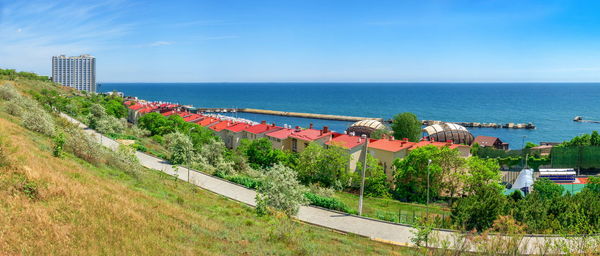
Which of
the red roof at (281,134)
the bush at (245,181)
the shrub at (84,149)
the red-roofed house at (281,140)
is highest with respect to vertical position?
the shrub at (84,149)

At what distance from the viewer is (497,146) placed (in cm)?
7400

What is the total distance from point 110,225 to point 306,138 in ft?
119

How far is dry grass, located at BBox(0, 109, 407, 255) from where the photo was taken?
1191cm

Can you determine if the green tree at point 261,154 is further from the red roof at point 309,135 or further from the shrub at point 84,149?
the shrub at point 84,149

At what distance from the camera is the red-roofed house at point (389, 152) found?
4369cm

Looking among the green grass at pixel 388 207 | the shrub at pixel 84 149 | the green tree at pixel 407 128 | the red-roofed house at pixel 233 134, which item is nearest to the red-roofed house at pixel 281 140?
the red-roofed house at pixel 233 134

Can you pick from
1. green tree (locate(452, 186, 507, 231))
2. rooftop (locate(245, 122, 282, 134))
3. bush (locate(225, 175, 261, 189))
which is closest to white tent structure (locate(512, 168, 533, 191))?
green tree (locate(452, 186, 507, 231))

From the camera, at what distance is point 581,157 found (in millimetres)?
49219

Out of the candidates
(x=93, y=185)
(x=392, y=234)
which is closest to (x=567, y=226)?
(x=392, y=234)

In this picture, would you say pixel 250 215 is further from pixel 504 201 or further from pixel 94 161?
pixel 504 201

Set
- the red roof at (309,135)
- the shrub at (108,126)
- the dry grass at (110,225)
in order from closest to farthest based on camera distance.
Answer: the dry grass at (110,225), the red roof at (309,135), the shrub at (108,126)

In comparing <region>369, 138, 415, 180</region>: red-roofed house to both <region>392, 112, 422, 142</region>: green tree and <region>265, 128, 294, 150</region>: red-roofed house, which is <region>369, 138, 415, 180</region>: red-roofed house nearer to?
Result: <region>265, 128, 294, 150</region>: red-roofed house

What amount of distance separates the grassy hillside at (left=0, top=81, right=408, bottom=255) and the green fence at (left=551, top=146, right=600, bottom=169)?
39.7 m

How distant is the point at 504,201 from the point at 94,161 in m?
25.3
